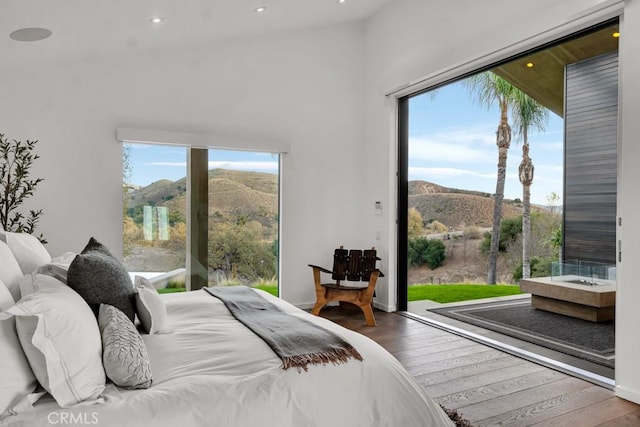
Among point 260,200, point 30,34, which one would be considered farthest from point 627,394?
point 30,34

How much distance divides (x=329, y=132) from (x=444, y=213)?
5.58 feet

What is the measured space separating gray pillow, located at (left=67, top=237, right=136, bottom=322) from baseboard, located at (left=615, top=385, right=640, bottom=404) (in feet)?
9.59

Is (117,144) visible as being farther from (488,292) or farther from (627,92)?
(627,92)

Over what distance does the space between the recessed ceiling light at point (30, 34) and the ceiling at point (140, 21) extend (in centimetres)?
5

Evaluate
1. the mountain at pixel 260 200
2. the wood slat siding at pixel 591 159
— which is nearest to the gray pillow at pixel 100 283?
the mountain at pixel 260 200

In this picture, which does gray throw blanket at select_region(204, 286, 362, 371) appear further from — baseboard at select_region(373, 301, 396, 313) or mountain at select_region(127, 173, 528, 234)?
baseboard at select_region(373, 301, 396, 313)

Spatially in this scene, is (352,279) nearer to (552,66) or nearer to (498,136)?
(498,136)

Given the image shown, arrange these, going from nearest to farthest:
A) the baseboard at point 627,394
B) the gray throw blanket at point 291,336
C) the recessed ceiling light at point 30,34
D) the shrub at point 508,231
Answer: the gray throw blanket at point 291,336 < the baseboard at point 627,394 < the recessed ceiling light at point 30,34 < the shrub at point 508,231

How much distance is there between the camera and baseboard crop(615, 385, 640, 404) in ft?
9.05

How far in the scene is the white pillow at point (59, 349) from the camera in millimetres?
1409

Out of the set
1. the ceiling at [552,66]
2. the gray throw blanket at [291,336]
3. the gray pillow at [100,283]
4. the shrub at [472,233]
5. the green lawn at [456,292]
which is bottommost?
the green lawn at [456,292]

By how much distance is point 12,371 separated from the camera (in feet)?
4.53

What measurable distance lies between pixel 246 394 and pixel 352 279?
11.5 feet

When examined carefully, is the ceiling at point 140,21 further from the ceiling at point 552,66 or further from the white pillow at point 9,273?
the ceiling at point 552,66
